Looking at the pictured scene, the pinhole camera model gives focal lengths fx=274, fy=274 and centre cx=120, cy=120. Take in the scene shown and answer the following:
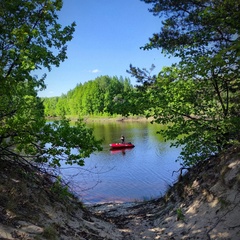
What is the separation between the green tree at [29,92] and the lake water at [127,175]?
512 cm

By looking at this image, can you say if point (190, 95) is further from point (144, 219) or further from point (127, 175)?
point (127, 175)

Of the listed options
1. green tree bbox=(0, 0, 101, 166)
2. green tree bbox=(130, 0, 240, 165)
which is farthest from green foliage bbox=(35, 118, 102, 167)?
green tree bbox=(130, 0, 240, 165)

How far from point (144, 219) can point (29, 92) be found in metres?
6.52

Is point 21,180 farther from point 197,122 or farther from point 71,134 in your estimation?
point 197,122

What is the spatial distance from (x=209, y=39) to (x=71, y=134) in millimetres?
6516

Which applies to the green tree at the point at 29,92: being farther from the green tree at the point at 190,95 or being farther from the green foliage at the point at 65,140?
the green tree at the point at 190,95

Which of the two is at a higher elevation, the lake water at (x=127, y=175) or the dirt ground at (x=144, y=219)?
the dirt ground at (x=144, y=219)

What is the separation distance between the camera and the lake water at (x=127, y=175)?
60.7 ft

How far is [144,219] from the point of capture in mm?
10195

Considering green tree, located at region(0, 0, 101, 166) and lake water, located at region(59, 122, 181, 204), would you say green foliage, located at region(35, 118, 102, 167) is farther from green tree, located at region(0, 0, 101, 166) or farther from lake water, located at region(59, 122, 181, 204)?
lake water, located at region(59, 122, 181, 204)

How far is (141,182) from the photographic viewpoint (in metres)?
21.8

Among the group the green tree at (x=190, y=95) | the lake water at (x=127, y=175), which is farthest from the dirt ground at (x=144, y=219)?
the lake water at (x=127, y=175)

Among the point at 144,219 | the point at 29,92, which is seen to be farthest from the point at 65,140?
the point at 144,219

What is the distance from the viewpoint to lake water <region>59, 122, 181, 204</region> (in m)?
18.5
